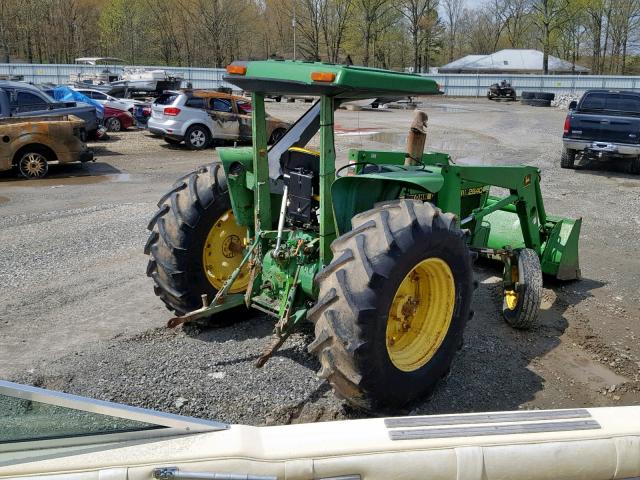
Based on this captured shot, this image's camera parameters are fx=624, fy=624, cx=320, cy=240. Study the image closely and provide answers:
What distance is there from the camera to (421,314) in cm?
441

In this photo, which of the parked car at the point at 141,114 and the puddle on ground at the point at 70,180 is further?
the parked car at the point at 141,114

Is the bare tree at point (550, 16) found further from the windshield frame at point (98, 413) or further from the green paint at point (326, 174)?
the windshield frame at point (98, 413)

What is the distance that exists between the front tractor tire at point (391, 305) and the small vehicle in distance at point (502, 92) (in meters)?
41.1

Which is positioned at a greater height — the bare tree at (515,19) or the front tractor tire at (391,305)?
the bare tree at (515,19)

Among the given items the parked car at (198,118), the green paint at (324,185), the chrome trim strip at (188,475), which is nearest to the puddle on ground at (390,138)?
the parked car at (198,118)

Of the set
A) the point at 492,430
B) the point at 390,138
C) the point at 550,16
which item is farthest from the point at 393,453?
the point at 550,16

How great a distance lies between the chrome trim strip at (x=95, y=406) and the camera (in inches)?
97.6

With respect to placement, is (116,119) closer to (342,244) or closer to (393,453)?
(342,244)

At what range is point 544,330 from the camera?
5.84 meters

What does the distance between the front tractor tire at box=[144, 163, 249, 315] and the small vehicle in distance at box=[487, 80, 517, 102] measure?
4054 centimetres

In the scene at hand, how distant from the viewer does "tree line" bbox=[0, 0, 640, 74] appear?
60.4 meters

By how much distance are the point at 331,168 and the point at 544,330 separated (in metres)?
2.94

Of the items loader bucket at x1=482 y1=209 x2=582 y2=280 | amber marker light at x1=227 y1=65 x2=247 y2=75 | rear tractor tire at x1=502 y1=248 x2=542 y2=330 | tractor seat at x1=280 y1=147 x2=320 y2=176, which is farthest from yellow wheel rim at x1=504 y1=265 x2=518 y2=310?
amber marker light at x1=227 y1=65 x2=247 y2=75

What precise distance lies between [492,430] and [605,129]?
1399 cm
